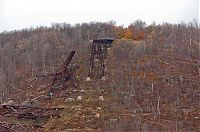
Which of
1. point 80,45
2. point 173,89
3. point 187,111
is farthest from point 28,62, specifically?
point 187,111

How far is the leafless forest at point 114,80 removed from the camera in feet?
138

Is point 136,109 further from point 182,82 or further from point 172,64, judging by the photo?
point 172,64

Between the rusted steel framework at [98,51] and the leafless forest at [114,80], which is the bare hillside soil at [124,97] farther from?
the rusted steel framework at [98,51]

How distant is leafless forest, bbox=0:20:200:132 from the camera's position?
138 ft

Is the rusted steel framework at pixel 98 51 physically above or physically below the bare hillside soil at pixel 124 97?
above

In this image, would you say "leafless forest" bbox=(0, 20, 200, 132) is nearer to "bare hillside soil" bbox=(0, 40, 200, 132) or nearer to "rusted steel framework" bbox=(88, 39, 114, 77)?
"bare hillside soil" bbox=(0, 40, 200, 132)

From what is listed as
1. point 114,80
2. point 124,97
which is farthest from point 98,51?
point 124,97

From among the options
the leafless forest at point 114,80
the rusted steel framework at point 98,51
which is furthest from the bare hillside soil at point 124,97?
the rusted steel framework at point 98,51

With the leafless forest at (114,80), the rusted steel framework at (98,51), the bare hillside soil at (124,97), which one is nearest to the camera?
the bare hillside soil at (124,97)

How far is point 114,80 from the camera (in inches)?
2093

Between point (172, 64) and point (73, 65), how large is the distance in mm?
13554

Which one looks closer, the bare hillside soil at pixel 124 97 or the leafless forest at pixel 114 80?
the bare hillside soil at pixel 124 97

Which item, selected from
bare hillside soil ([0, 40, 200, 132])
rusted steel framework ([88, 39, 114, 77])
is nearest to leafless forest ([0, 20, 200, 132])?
bare hillside soil ([0, 40, 200, 132])

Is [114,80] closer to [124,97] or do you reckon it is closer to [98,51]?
[98,51]
